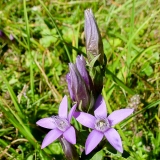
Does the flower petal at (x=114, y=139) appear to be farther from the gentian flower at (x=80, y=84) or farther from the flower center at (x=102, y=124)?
the gentian flower at (x=80, y=84)

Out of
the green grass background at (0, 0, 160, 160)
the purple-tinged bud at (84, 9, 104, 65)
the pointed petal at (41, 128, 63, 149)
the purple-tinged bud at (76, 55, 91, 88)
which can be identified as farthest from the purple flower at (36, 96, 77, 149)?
the green grass background at (0, 0, 160, 160)

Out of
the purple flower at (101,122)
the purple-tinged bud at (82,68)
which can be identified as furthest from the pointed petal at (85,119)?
the purple-tinged bud at (82,68)

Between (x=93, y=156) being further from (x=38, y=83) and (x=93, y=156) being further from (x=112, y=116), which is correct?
(x=38, y=83)

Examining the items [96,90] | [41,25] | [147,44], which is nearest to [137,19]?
[147,44]

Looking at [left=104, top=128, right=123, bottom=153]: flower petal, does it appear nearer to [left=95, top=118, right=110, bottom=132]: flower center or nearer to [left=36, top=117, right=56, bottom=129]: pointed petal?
[left=95, top=118, right=110, bottom=132]: flower center

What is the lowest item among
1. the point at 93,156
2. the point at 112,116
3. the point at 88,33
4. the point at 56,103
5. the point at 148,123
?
the point at 148,123

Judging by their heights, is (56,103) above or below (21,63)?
below

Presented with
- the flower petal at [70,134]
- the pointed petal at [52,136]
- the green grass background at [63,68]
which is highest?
the flower petal at [70,134]
